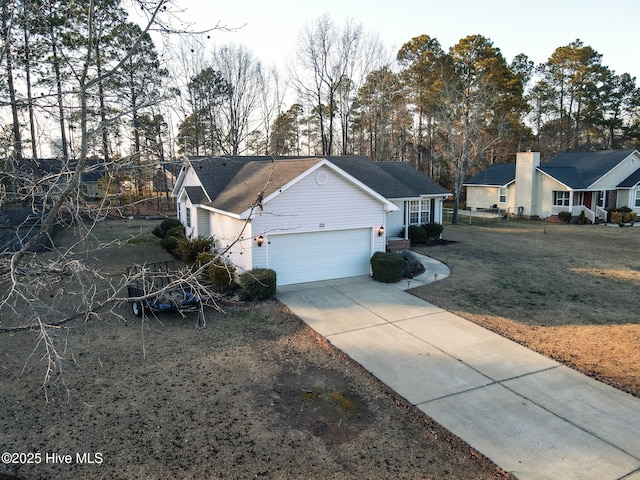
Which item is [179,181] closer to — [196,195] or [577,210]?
[196,195]

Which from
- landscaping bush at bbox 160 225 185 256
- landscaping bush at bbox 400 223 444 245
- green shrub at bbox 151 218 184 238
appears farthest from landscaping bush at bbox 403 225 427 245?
green shrub at bbox 151 218 184 238

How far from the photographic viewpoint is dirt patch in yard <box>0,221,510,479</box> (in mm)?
6121

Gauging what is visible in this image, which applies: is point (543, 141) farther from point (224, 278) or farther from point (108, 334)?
point (108, 334)

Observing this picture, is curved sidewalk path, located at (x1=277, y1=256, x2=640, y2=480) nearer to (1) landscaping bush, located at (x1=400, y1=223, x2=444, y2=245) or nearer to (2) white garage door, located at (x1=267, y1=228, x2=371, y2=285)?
(2) white garage door, located at (x1=267, y1=228, x2=371, y2=285)

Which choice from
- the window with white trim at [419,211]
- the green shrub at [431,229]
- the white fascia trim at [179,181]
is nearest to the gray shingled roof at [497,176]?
the window with white trim at [419,211]

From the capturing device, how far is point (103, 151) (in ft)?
19.8

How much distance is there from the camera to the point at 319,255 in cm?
1549

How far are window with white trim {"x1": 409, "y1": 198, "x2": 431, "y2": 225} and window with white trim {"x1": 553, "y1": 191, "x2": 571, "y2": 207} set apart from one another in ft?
47.8

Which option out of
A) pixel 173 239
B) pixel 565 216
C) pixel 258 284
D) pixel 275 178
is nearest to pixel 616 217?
pixel 565 216

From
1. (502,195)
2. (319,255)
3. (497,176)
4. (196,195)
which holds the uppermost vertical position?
(497,176)

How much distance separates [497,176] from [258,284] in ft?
98.2

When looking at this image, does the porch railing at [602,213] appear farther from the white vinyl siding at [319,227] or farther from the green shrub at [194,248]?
the green shrub at [194,248]

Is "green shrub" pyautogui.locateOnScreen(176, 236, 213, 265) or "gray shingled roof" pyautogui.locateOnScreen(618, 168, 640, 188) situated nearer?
"green shrub" pyautogui.locateOnScreen(176, 236, 213, 265)

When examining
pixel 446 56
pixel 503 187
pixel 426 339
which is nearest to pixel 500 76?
pixel 446 56
